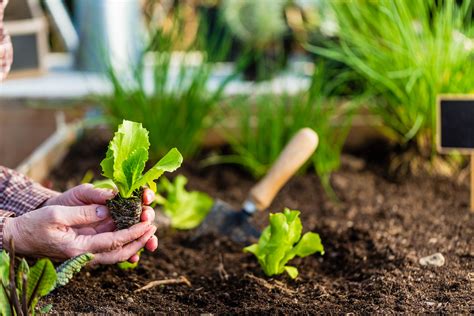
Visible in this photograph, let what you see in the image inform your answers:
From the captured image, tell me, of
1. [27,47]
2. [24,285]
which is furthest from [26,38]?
Result: [24,285]

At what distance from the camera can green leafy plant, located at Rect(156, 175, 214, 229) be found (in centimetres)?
191

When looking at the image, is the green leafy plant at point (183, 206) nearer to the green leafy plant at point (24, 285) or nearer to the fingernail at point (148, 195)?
the fingernail at point (148, 195)

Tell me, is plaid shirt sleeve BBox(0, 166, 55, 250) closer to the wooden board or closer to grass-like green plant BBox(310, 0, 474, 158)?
grass-like green plant BBox(310, 0, 474, 158)

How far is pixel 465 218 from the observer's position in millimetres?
1835

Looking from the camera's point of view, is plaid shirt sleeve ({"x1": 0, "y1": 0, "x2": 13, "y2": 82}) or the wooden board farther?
the wooden board

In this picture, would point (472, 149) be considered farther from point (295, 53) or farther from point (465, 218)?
point (295, 53)

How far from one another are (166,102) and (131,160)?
3.70ft

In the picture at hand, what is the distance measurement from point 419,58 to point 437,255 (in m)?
0.82

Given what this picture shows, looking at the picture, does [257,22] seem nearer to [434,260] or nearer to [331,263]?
[331,263]

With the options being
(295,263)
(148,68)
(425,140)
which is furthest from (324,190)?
(148,68)

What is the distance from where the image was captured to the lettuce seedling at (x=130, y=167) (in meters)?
1.20

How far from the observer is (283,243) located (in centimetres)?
142

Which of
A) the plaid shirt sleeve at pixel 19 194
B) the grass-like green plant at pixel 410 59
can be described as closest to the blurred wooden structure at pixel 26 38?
the grass-like green plant at pixel 410 59

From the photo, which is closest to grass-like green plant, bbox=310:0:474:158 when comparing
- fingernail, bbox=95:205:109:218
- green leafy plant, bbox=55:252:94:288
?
fingernail, bbox=95:205:109:218
